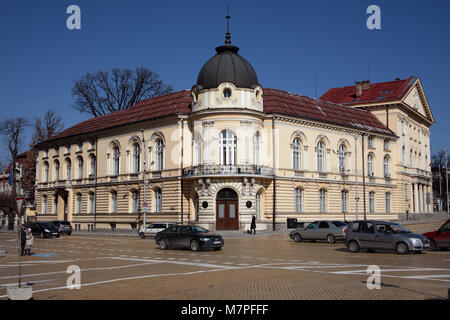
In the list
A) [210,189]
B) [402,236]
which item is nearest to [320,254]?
[402,236]

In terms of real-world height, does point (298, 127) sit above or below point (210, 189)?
above

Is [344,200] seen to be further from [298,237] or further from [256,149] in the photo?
[298,237]

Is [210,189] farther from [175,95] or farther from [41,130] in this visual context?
[41,130]

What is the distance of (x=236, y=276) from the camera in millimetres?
15961

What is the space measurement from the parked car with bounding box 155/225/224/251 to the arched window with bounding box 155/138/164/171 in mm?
22837

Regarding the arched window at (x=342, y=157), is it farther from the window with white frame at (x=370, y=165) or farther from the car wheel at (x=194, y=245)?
the car wheel at (x=194, y=245)

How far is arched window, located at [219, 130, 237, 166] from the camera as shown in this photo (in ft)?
152

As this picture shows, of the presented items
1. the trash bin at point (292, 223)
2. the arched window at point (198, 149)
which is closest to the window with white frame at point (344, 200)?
the trash bin at point (292, 223)

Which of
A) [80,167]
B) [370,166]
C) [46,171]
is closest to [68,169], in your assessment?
[80,167]

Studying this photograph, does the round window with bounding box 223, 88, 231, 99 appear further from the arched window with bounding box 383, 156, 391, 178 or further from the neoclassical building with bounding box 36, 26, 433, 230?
the arched window with bounding box 383, 156, 391, 178

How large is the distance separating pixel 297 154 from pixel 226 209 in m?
10.3

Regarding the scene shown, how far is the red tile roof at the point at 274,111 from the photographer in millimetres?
50750

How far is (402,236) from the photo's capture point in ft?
79.6

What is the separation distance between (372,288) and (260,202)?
114 feet
